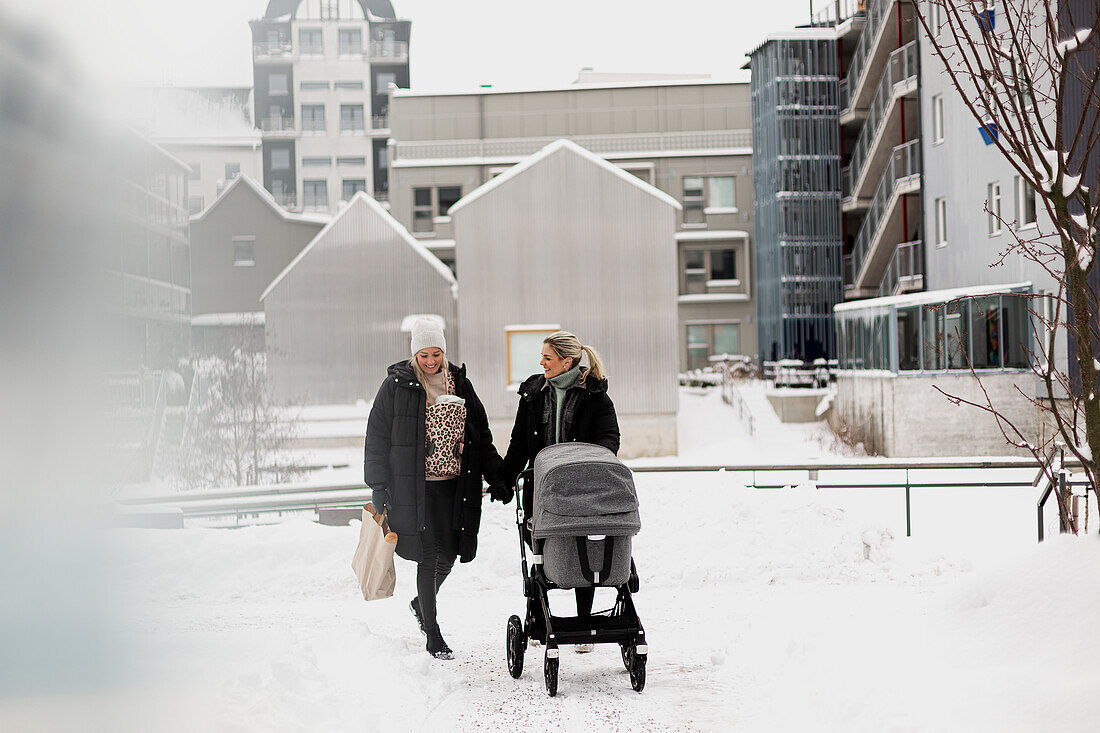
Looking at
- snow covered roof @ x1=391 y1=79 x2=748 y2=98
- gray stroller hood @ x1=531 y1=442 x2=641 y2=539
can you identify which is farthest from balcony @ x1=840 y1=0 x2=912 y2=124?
gray stroller hood @ x1=531 y1=442 x2=641 y2=539

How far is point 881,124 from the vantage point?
116 ft

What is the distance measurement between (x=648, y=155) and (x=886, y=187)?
15.4 meters

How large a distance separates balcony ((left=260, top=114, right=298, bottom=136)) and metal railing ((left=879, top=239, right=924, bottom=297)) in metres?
46.1

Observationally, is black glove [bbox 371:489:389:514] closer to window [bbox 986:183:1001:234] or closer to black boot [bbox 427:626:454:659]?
black boot [bbox 427:626:454:659]

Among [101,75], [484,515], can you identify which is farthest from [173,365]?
[484,515]

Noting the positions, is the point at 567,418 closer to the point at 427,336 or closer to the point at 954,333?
the point at 427,336

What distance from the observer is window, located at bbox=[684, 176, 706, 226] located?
160 ft

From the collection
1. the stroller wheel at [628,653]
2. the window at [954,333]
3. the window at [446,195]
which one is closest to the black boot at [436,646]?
the stroller wheel at [628,653]

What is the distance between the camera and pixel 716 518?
12125 millimetres

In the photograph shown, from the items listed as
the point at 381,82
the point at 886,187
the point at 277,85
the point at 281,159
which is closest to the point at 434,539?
the point at 886,187

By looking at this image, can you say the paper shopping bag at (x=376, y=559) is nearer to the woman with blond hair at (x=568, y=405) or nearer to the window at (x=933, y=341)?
the woman with blond hair at (x=568, y=405)

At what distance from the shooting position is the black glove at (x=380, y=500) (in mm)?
7168

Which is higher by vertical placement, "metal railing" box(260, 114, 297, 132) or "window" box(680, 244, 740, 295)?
"metal railing" box(260, 114, 297, 132)

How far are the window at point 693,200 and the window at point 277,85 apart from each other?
111 feet
